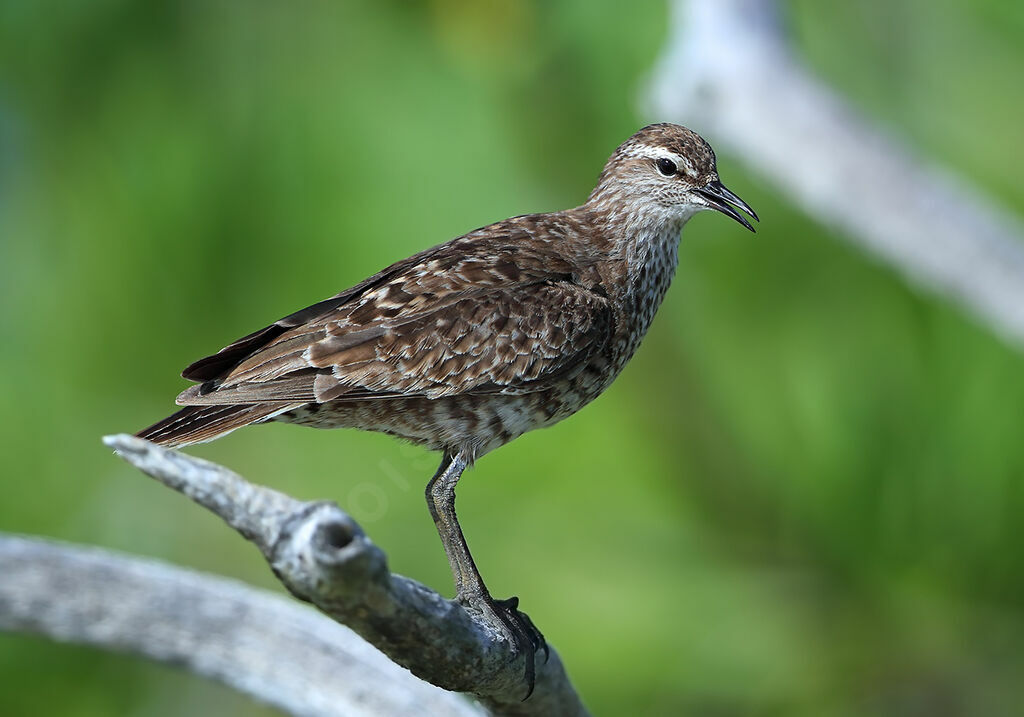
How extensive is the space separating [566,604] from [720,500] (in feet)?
2.37

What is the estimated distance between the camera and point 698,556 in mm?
4395

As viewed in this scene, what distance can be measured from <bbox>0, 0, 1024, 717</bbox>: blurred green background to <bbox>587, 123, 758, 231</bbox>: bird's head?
1.25m

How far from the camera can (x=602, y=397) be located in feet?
15.3

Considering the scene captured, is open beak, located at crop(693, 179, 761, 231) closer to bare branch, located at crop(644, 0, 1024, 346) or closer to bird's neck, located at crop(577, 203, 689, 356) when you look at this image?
bird's neck, located at crop(577, 203, 689, 356)

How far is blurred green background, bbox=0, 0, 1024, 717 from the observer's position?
423 cm

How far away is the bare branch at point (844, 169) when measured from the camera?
402cm

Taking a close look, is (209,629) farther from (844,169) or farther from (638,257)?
(844,169)

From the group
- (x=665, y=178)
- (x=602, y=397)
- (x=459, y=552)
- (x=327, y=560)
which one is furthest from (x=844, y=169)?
(x=327, y=560)

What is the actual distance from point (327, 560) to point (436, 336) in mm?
1090

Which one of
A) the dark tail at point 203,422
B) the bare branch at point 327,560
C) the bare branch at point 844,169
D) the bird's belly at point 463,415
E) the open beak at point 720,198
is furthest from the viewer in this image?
the bare branch at point 844,169

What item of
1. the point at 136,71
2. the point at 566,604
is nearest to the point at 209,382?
the point at 566,604

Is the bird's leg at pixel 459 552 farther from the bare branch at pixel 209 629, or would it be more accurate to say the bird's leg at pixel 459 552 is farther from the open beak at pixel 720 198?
the open beak at pixel 720 198

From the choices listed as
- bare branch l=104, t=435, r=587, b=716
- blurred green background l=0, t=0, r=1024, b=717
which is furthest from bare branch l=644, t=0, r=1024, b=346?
bare branch l=104, t=435, r=587, b=716

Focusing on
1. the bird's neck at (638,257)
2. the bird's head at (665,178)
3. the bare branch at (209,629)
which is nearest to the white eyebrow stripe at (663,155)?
the bird's head at (665,178)
